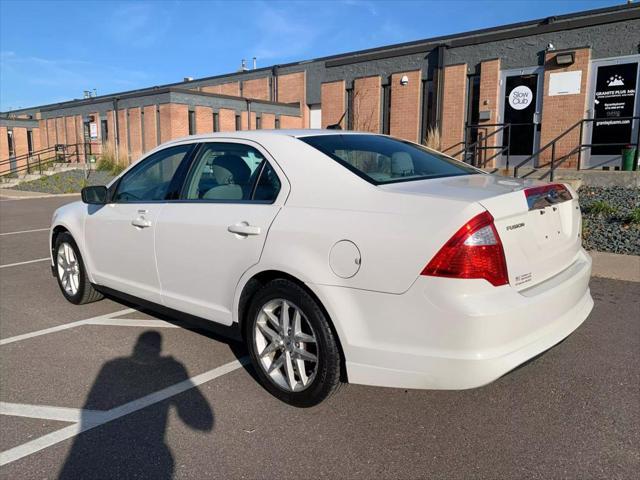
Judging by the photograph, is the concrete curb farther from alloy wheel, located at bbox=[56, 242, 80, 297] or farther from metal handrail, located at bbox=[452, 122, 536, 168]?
metal handrail, located at bbox=[452, 122, 536, 168]

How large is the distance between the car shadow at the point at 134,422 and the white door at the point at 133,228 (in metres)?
0.61

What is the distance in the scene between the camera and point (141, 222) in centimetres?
414

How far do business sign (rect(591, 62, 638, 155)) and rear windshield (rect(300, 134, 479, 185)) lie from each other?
40.6ft

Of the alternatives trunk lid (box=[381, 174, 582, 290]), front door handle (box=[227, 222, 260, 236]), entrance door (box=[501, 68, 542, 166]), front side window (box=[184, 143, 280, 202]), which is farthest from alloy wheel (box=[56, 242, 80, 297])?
entrance door (box=[501, 68, 542, 166])

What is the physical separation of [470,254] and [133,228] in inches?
112

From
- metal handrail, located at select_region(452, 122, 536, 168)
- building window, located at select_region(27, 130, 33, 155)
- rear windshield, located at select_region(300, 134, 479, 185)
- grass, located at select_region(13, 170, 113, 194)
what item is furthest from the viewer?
building window, located at select_region(27, 130, 33, 155)

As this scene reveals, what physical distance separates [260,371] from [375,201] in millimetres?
1374

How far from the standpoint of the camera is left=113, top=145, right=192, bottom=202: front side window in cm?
423

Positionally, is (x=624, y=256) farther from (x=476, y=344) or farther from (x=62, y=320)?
(x=62, y=320)

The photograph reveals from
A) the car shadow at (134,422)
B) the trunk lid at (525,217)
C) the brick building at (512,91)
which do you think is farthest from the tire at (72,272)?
the brick building at (512,91)

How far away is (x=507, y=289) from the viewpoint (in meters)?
2.61

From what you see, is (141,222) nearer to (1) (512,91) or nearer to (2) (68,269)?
(2) (68,269)

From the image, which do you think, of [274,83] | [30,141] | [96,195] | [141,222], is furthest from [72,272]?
[30,141]

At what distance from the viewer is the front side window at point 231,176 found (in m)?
3.43
